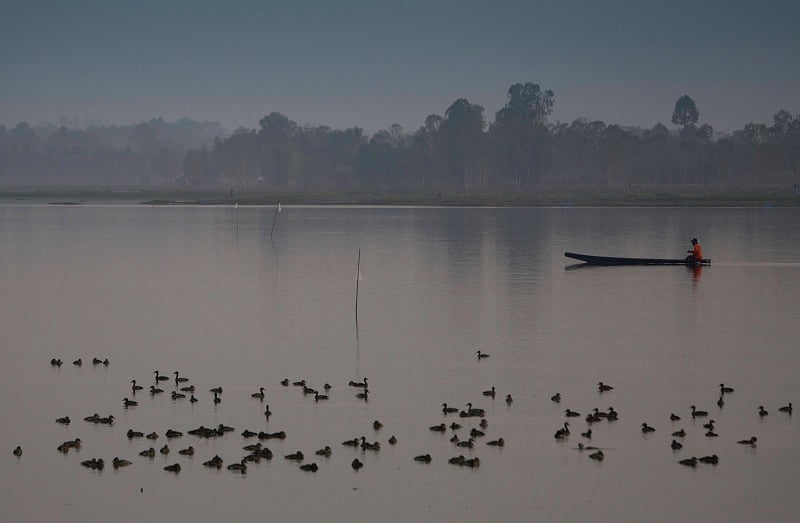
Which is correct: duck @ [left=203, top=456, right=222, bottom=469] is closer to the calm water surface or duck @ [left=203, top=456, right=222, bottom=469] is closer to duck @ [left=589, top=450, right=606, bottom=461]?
the calm water surface

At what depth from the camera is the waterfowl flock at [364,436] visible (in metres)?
19.8

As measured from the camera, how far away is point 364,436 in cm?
2120

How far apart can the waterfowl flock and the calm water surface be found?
0.52 ft

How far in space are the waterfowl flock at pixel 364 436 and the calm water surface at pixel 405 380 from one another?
0.16 metres

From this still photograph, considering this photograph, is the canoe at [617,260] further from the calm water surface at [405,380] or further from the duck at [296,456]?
the duck at [296,456]

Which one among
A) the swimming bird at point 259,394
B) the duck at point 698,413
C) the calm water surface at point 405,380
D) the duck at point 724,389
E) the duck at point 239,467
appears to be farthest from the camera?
the duck at point 724,389

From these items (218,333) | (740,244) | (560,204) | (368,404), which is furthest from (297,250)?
(560,204)

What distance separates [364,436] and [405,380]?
598 cm

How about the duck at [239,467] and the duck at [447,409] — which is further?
the duck at [447,409]

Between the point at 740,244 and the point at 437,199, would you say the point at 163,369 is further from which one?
the point at 437,199

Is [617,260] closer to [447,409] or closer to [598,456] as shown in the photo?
[447,409]

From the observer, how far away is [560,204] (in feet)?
606

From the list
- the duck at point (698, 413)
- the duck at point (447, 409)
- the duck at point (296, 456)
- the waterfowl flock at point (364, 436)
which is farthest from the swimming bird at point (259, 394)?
the duck at point (698, 413)

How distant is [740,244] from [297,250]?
1210 inches
